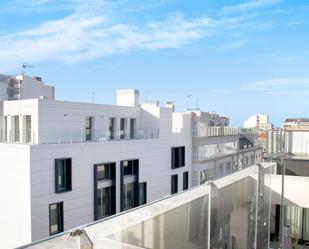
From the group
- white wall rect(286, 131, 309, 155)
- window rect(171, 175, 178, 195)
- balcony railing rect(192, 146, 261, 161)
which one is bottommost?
window rect(171, 175, 178, 195)

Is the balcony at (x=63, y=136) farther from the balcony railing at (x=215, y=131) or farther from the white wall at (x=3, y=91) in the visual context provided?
the white wall at (x=3, y=91)

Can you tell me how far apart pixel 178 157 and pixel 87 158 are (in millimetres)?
7246

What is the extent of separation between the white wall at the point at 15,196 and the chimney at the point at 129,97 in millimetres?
9313

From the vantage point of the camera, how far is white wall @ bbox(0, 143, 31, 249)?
1110 cm

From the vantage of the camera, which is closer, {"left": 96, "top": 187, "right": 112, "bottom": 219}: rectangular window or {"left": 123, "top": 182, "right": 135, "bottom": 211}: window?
{"left": 96, "top": 187, "right": 112, "bottom": 219}: rectangular window

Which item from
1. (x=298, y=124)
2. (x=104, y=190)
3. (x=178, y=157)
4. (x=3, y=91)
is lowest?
(x=104, y=190)

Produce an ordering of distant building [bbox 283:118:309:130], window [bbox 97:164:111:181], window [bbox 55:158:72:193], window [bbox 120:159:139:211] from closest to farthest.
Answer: distant building [bbox 283:118:309:130] → window [bbox 55:158:72:193] → window [bbox 97:164:111:181] → window [bbox 120:159:139:211]

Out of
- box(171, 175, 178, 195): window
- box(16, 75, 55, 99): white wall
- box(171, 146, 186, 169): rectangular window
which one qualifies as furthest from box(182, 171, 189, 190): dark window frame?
box(16, 75, 55, 99): white wall

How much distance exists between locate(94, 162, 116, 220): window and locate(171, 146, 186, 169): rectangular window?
198 inches

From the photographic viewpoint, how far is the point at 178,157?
62.3ft

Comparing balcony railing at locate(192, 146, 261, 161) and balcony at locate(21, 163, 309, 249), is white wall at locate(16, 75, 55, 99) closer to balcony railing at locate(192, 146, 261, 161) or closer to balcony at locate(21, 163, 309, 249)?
balcony railing at locate(192, 146, 261, 161)

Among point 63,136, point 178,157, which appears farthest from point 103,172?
point 178,157

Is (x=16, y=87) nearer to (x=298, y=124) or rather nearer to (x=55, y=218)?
(x=55, y=218)

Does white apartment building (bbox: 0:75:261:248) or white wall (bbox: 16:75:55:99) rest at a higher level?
white wall (bbox: 16:75:55:99)
